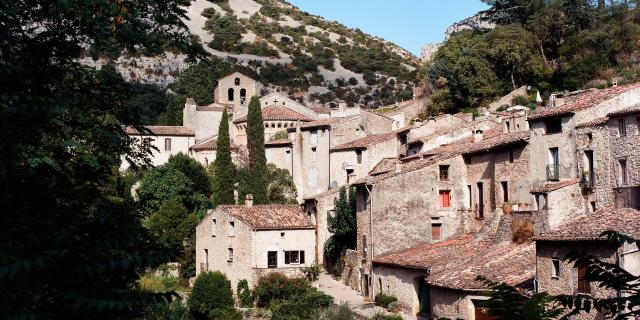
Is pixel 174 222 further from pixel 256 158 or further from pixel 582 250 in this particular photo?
pixel 582 250

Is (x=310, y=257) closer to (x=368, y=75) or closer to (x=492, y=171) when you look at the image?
(x=492, y=171)

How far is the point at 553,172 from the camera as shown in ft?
126

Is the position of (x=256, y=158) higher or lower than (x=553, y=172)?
higher

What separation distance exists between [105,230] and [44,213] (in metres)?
0.89

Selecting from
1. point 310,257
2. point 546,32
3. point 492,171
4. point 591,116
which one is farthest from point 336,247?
point 546,32

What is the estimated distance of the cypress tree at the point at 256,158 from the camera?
209ft

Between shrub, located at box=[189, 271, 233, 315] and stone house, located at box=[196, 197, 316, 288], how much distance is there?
230cm

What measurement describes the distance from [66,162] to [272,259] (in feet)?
129

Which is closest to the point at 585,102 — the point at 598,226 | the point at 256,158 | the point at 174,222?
the point at 598,226

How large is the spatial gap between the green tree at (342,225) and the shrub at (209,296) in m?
7.22

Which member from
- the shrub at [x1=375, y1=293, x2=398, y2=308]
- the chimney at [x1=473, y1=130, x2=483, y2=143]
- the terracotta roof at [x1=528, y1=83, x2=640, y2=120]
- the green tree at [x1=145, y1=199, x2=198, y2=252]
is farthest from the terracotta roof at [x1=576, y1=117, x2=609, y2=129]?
the green tree at [x1=145, y1=199, x2=198, y2=252]

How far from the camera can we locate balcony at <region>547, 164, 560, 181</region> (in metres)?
38.0

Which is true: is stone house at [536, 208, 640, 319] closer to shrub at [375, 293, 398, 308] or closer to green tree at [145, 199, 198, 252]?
shrub at [375, 293, 398, 308]

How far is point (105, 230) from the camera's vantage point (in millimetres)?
9859
